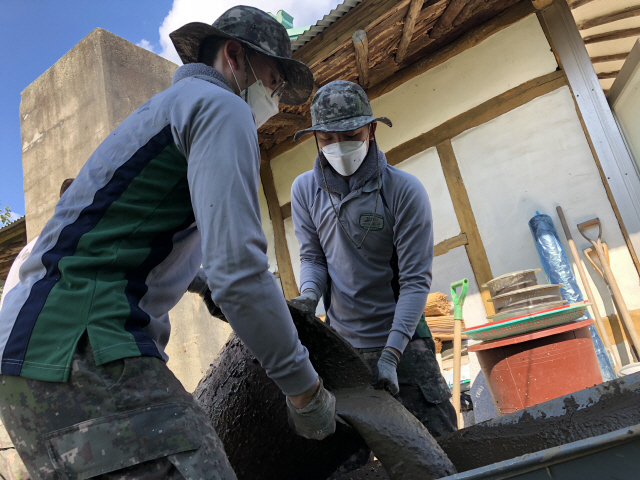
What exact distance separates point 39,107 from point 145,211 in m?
3.90

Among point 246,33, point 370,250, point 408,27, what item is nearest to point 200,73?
point 246,33

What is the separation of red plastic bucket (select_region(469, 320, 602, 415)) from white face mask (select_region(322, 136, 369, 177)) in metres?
1.51

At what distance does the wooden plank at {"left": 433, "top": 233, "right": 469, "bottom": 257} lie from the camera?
17.2ft

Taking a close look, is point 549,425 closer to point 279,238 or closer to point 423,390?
point 423,390

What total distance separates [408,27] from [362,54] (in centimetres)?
52

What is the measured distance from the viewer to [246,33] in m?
1.35

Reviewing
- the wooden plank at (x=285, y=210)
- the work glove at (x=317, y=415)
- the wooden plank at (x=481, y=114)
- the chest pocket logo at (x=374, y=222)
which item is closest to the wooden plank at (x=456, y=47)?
the wooden plank at (x=481, y=114)

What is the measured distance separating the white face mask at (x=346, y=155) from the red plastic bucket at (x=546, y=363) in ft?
4.97

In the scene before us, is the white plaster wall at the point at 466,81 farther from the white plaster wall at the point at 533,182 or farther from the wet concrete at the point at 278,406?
the wet concrete at the point at 278,406

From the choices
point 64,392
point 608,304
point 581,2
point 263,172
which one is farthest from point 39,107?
point 581,2

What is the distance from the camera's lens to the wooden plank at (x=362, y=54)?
4.66m

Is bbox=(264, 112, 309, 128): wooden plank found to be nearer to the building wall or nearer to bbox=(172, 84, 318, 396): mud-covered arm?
the building wall

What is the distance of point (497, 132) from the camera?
5160 millimetres

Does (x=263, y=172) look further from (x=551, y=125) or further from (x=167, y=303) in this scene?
(x=167, y=303)
